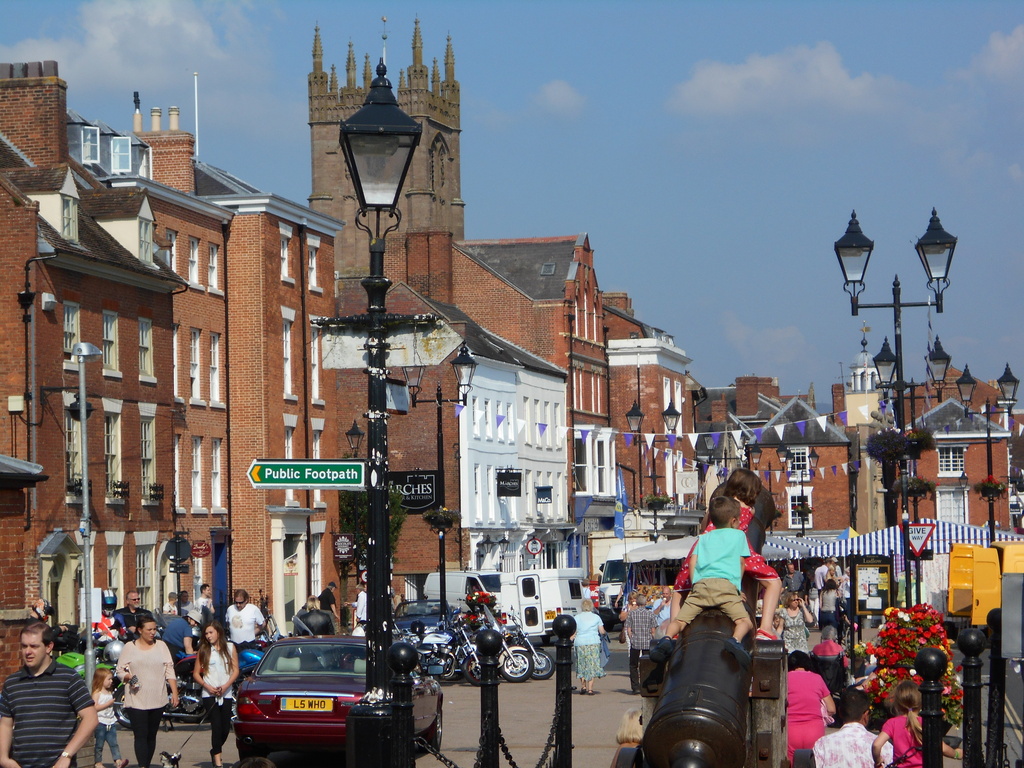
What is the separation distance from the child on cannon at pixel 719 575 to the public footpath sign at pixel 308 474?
2904 millimetres

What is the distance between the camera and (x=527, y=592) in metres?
38.4

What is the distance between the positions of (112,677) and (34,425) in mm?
17592

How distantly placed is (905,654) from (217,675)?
7.37 m

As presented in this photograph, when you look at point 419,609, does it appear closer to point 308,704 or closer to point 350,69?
point 308,704

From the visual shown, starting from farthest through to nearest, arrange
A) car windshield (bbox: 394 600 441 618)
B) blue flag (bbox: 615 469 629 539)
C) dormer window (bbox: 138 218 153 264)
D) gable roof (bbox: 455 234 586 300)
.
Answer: gable roof (bbox: 455 234 586 300)
blue flag (bbox: 615 469 629 539)
dormer window (bbox: 138 218 153 264)
car windshield (bbox: 394 600 441 618)

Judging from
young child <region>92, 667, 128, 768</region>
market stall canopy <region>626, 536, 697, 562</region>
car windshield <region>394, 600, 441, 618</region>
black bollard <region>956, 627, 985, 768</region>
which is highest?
black bollard <region>956, 627, 985, 768</region>

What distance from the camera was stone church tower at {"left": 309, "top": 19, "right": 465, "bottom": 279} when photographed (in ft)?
326

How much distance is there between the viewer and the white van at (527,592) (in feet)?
125

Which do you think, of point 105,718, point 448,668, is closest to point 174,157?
point 448,668

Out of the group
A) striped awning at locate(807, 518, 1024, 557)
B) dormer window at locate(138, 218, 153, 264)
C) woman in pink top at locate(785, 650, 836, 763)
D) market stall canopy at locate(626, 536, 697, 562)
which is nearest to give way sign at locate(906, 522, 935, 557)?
striped awning at locate(807, 518, 1024, 557)

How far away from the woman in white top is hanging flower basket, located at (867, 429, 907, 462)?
42.6ft

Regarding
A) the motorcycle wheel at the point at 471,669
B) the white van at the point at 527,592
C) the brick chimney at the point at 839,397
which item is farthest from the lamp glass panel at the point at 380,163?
the brick chimney at the point at 839,397

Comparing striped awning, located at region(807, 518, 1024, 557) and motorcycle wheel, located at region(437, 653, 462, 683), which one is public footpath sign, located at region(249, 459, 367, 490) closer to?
motorcycle wheel, located at region(437, 653, 462, 683)

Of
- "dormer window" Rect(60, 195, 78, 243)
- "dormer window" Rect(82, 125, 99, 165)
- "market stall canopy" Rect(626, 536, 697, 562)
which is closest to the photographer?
"market stall canopy" Rect(626, 536, 697, 562)
